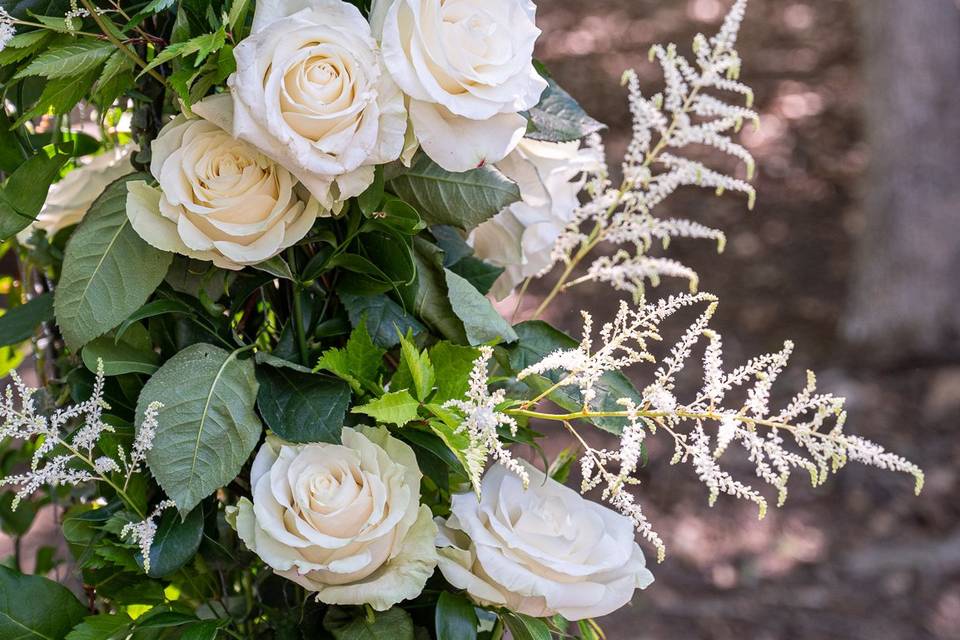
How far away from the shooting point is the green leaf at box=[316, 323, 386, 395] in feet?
2.23

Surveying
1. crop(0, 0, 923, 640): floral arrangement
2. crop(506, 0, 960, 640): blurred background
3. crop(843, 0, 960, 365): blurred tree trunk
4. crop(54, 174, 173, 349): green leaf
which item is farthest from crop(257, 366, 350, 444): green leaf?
crop(843, 0, 960, 365): blurred tree trunk

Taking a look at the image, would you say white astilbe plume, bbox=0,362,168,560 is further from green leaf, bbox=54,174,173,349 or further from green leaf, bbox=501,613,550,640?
green leaf, bbox=501,613,550,640

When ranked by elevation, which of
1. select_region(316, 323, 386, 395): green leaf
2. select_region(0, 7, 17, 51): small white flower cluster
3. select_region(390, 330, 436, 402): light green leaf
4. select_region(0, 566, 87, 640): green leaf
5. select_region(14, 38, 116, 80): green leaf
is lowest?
select_region(0, 566, 87, 640): green leaf

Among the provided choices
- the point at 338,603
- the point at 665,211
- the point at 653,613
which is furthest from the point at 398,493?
the point at 665,211

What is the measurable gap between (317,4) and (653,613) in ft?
7.65

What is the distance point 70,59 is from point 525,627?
19.9 inches

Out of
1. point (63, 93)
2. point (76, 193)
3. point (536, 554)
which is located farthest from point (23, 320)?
point (536, 554)

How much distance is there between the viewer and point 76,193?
82cm

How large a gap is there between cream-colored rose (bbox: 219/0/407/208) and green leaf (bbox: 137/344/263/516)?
0.15 m

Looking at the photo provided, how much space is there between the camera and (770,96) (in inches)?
183

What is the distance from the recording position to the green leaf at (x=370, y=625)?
0.69 m

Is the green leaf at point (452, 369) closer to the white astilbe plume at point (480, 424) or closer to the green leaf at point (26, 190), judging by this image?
the white astilbe plume at point (480, 424)

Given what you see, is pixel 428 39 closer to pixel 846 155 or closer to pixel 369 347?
pixel 369 347

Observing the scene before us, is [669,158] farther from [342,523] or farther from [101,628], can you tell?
[101,628]
